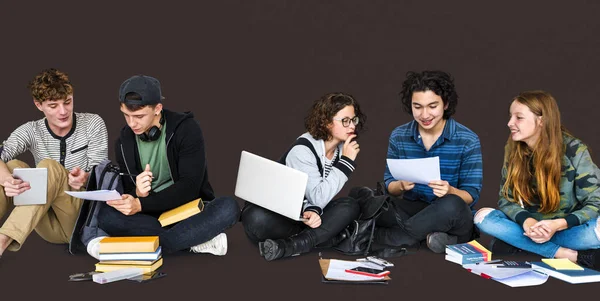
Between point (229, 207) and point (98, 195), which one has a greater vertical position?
point (98, 195)

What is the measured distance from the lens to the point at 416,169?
5.25 meters

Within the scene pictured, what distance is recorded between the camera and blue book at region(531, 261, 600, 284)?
15.1 feet

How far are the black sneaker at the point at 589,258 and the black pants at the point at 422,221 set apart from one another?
781mm

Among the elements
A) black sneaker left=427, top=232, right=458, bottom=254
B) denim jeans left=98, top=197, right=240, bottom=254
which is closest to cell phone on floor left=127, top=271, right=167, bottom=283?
denim jeans left=98, top=197, right=240, bottom=254

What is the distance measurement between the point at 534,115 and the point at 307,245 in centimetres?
182

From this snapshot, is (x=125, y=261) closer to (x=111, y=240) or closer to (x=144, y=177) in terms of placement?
(x=111, y=240)

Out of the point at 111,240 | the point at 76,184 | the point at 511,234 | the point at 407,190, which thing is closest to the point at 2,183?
the point at 76,184

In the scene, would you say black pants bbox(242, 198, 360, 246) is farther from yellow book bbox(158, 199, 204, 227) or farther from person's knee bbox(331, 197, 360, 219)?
yellow book bbox(158, 199, 204, 227)

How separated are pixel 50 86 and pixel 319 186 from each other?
6.86ft

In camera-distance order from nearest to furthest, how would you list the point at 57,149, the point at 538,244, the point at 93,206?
the point at 538,244
the point at 93,206
the point at 57,149

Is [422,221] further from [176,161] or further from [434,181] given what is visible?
[176,161]

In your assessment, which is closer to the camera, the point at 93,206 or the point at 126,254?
the point at 126,254

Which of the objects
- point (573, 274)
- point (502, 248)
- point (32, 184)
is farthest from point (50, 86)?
point (573, 274)

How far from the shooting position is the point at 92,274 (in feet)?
15.5
